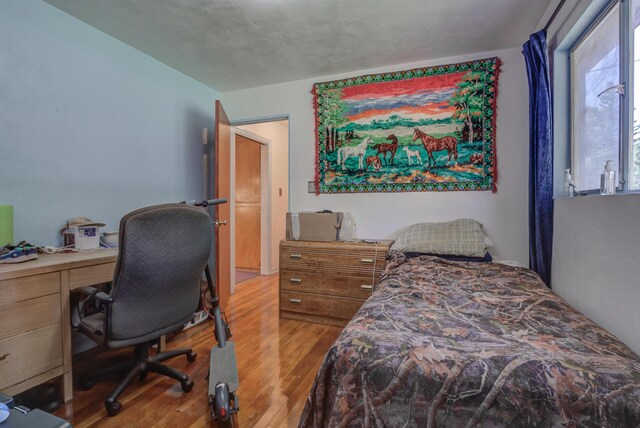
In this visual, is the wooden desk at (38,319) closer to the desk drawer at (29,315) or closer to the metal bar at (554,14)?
the desk drawer at (29,315)

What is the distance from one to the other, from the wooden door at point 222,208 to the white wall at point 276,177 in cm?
116

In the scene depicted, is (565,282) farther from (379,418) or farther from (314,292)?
(314,292)

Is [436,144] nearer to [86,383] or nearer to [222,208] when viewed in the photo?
[222,208]

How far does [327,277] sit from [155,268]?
1560mm

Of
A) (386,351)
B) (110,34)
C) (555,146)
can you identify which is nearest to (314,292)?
(386,351)

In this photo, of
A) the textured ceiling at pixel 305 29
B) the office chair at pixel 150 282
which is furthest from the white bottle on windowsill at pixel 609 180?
the office chair at pixel 150 282

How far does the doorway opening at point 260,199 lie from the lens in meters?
4.46

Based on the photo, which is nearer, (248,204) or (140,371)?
(140,371)

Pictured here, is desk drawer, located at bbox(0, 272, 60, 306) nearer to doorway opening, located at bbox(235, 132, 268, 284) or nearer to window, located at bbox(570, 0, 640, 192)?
window, located at bbox(570, 0, 640, 192)

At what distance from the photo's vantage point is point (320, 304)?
8.89 feet

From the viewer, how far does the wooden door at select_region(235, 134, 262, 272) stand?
186 inches

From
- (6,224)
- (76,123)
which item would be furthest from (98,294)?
(76,123)

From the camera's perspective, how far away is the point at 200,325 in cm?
268

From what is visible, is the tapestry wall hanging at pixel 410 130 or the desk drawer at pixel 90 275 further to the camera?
the tapestry wall hanging at pixel 410 130
